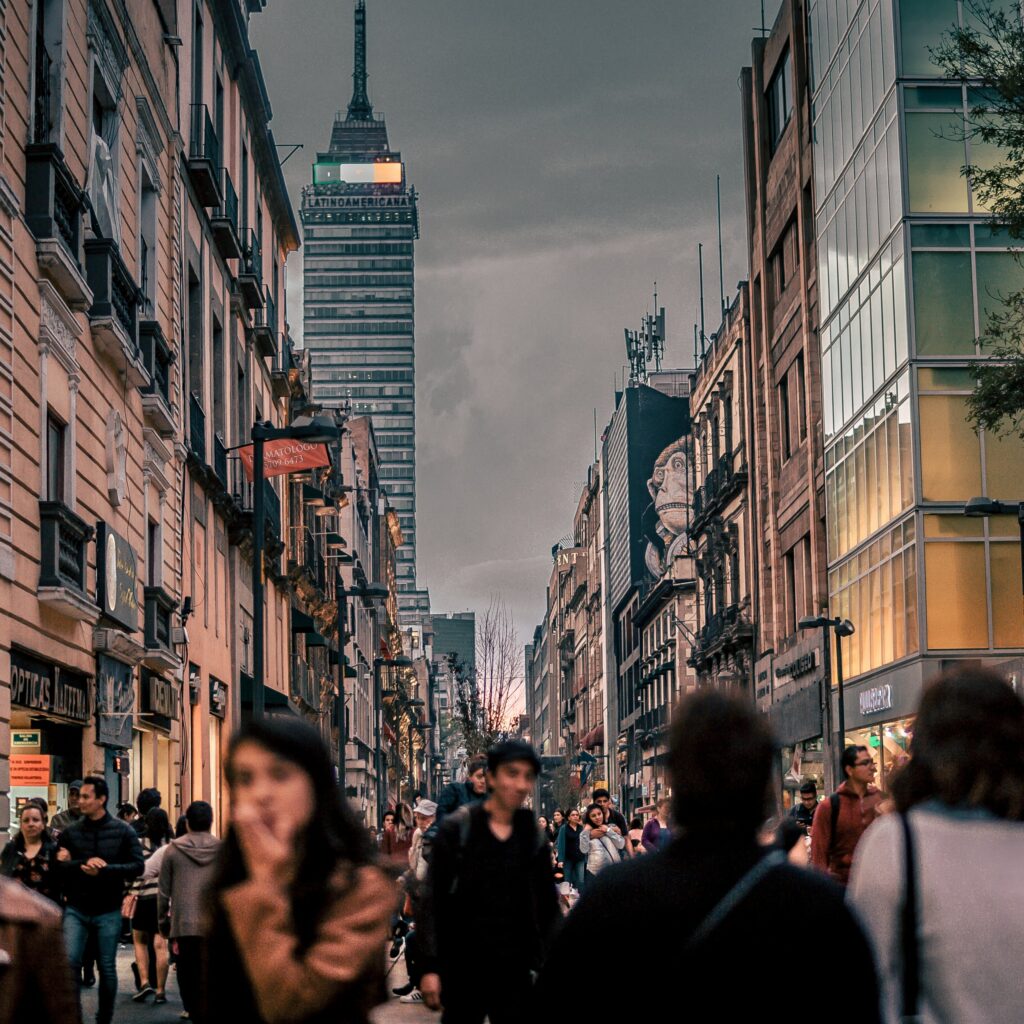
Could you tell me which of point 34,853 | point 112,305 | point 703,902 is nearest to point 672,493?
point 112,305

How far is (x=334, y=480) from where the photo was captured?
61.5m

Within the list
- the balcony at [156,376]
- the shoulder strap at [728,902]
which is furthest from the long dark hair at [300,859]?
the balcony at [156,376]

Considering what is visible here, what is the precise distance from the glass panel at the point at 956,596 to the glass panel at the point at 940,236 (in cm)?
596

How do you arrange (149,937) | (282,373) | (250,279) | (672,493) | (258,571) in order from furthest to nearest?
(672,493), (282,373), (250,279), (258,571), (149,937)

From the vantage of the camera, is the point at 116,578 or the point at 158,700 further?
the point at 158,700

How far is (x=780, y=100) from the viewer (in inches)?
1980

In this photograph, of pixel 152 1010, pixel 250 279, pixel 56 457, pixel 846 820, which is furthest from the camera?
pixel 250 279

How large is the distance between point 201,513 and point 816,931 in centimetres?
2997

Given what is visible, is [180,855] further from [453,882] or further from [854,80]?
[854,80]

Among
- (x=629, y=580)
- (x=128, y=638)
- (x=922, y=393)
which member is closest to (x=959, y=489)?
(x=922, y=393)

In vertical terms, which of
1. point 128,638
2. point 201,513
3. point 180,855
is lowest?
→ point 180,855

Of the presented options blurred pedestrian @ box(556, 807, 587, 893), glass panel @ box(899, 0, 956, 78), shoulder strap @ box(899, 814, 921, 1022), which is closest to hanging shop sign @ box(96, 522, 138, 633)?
blurred pedestrian @ box(556, 807, 587, 893)

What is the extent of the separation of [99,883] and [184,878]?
4.86 feet

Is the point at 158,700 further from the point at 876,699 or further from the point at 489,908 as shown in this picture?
the point at 489,908
